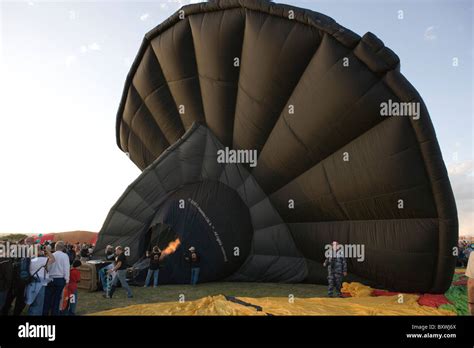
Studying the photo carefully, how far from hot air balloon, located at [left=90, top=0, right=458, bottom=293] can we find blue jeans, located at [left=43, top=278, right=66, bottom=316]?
4.54m

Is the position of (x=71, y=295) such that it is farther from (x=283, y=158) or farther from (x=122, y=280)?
(x=283, y=158)

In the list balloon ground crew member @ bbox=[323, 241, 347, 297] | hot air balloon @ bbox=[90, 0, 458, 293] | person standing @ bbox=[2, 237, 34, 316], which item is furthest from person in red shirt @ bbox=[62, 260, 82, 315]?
balloon ground crew member @ bbox=[323, 241, 347, 297]

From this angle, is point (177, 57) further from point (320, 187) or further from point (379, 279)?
point (379, 279)

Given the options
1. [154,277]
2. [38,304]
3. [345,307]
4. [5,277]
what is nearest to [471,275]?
[345,307]

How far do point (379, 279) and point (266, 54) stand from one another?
23.8 ft

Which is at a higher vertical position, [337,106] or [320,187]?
[337,106]

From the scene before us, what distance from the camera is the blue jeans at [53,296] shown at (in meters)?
5.89

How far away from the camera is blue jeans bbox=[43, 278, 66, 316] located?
589 cm

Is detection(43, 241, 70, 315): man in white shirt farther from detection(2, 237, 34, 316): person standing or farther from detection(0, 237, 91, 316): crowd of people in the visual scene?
detection(2, 237, 34, 316): person standing

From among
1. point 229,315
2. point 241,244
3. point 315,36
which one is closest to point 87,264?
point 241,244

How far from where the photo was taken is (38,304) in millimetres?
5922

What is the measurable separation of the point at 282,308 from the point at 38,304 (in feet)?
14.2

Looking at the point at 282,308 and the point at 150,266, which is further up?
the point at 150,266

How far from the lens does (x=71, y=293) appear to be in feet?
21.4
